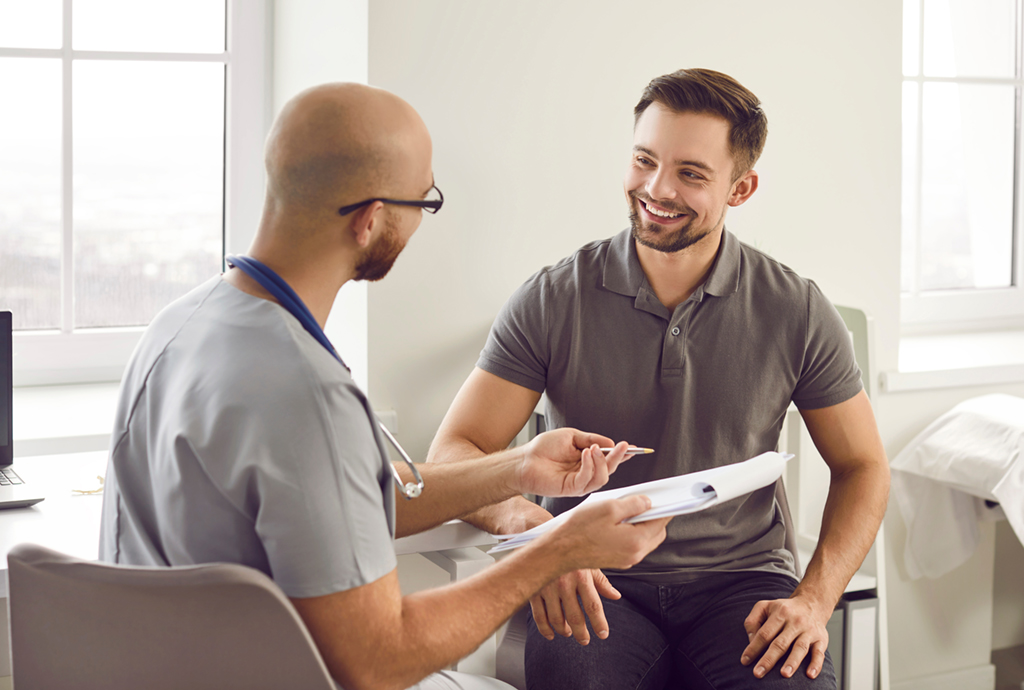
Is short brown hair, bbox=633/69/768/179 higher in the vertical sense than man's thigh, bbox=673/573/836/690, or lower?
higher

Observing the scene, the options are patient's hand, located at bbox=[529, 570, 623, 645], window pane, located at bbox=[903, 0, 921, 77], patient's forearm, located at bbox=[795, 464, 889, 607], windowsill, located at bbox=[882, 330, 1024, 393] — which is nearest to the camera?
patient's hand, located at bbox=[529, 570, 623, 645]

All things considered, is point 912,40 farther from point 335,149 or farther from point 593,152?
point 335,149

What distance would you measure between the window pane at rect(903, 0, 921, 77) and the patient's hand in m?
2.11

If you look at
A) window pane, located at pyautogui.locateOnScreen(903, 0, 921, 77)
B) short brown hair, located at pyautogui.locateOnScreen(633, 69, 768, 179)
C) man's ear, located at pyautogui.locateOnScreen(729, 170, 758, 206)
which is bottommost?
man's ear, located at pyautogui.locateOnScreen(729, 170, 758, 206)

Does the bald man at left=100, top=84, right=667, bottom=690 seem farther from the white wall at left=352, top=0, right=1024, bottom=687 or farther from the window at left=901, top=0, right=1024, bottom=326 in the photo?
the window at left=901, top=0, right=1024, bottom=326

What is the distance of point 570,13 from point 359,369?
0.88m

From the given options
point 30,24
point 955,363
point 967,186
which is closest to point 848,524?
point 955,363

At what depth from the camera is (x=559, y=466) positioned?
133cm

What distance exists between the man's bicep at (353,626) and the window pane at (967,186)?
7.99ft

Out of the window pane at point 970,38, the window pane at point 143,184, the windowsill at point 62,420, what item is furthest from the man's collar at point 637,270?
the window pane at point 970,38

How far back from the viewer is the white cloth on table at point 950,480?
7.32ft

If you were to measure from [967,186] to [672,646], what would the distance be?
211cm

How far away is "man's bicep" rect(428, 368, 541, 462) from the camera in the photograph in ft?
5.08

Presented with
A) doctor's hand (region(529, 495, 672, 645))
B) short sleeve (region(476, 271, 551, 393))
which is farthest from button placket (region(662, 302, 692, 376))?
doctor's hand (region(529, 495, 672, 645))
